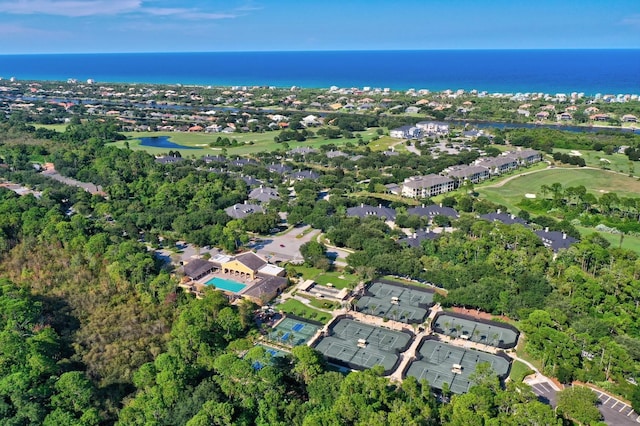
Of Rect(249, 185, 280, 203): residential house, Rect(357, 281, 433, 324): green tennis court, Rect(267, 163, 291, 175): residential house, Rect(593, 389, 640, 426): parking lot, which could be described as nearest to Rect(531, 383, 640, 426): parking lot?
Rect(593, 389, 640, 426): parking lot

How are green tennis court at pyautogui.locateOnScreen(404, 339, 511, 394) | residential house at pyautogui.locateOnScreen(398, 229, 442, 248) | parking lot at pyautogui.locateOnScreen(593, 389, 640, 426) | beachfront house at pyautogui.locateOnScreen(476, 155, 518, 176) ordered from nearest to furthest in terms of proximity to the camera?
parking lot at pyautogui.locateOnScreen(593, 389, 640, 426) → green tennis court at pyautogui.locateOnScreen(404, 339, 511, 394) → residential house at pyautogui.locateOnScreen(398, 229, 442, 248) → beachfront house at pyautogui.locateOnScreen(476, 155, 518, 176)

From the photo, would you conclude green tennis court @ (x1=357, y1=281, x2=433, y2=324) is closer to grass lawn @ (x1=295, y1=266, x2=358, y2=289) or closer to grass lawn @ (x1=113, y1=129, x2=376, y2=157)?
grass lawn @ (x1=295, y1=266, x2=358, y2=289)

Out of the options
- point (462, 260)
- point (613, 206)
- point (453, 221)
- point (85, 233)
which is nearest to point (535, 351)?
point (462, 260)

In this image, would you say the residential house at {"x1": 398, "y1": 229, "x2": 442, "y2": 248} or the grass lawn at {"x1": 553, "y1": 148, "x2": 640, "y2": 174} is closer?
the residential house at {"x1": 398, "y1": 229, "x2": 442, "y2": 248}

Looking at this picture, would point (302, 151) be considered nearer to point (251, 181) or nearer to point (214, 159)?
point (214, 159)

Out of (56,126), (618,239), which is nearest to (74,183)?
(56,126)

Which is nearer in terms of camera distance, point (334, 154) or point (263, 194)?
point (263, 194)
